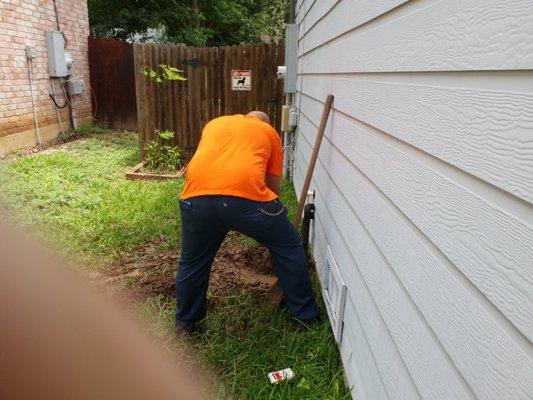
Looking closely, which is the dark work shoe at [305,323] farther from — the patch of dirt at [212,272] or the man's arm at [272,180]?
the man's arm at [272,180]

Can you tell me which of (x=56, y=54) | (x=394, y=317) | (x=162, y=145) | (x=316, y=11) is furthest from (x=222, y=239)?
(x=56, y=54)

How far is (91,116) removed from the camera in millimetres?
11789

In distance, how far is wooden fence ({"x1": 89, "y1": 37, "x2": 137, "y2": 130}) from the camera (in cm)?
1166

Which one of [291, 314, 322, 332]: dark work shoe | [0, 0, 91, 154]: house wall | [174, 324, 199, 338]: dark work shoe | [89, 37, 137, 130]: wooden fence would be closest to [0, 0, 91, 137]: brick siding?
[0, 0, 91, 154]: house wall

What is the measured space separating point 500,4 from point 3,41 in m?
8.98

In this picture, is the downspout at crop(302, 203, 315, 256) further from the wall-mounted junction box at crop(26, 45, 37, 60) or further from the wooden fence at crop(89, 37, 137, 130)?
the wooden fence at crop(89, 37, 137, 130)

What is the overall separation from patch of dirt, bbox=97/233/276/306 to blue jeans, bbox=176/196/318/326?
Answer: 45 cm

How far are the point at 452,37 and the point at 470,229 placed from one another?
552mm

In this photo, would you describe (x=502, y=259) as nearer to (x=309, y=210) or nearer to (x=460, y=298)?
(x=460, y=298)

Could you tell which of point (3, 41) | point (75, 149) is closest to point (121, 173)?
point (75, 149)

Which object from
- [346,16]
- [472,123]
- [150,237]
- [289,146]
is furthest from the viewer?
[289,146]

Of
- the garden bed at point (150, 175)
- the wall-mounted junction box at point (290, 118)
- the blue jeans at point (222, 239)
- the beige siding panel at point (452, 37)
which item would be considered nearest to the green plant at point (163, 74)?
the garden bed at point (150, 175)

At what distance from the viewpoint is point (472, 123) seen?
1149 millimetres

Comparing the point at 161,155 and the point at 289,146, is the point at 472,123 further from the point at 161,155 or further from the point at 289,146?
the point at 161,155
